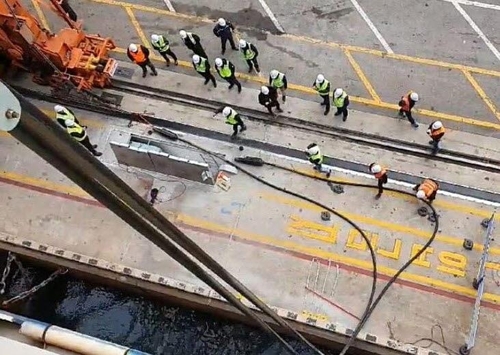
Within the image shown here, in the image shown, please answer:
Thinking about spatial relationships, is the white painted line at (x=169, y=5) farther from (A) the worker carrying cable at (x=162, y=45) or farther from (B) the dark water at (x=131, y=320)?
(B) the dark water at (x=131, y=320)

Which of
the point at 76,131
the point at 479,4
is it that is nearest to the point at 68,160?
the point at 76,131

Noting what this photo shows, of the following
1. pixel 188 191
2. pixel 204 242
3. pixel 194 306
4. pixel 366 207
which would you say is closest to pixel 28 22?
pixel 188 191

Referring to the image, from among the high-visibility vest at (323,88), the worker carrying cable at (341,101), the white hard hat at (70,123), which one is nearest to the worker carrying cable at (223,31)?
the high-visibility vest at (323,88)

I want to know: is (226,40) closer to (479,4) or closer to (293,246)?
(293,246)

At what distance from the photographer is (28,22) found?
58.2 ft

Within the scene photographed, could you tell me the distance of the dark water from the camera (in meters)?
16.9

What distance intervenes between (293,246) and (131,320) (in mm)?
4780

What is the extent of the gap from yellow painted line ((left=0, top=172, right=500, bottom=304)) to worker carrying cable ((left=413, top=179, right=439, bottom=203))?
1.88 metres

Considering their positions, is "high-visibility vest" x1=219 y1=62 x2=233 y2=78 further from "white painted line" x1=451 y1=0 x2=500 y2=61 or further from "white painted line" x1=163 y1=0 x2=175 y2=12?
"white painted line" x1=451 y1=0 x2=500 y2=61

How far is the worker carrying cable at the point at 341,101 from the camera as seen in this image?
669 inches

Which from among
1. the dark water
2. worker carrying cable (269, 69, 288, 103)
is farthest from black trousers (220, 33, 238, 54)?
the dark water

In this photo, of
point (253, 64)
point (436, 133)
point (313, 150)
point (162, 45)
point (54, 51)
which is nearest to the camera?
point (313, 150)

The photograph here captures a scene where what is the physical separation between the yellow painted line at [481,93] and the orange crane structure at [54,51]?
10.3 meters

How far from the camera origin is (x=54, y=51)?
18.3 meters
